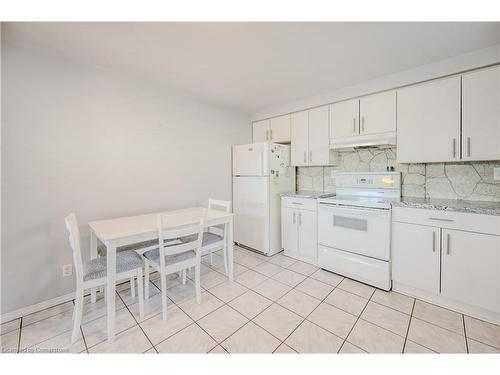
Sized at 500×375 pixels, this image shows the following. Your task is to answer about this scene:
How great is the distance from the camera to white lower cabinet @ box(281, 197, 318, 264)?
2.71 m

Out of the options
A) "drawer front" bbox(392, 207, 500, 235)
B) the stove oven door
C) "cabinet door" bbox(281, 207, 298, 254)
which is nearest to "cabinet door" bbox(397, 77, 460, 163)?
"drawer front" bbox(392, 207, 500, 235)

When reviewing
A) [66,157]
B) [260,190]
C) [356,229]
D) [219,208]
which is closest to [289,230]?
[260,190]

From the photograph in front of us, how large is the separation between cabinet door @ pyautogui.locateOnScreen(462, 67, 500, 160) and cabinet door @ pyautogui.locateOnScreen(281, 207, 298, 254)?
1.84m

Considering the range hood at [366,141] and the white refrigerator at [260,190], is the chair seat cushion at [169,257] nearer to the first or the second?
the white refrigerator at [260,190]

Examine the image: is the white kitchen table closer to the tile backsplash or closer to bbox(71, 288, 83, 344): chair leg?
bbox(71, 288, 83, 344): chair leg

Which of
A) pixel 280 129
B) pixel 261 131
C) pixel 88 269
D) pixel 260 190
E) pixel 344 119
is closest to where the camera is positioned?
pixel 88 269

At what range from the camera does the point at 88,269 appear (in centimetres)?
161

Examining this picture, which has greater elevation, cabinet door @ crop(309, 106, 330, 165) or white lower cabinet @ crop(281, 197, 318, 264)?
cabinet door @ crop(309, 106, 330, 165)

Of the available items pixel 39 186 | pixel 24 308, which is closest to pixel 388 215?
pixel 39 186

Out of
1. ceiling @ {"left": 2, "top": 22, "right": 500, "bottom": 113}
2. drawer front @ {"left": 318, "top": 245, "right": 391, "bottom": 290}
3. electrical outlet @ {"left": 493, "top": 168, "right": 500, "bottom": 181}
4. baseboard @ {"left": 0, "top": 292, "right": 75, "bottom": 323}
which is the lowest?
baseboard @ {"left": 0, "top": 292, "right": 75, "bottom": 323}

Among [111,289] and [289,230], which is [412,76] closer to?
[289,230]

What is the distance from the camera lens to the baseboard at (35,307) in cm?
168

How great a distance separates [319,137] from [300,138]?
0.30 meters

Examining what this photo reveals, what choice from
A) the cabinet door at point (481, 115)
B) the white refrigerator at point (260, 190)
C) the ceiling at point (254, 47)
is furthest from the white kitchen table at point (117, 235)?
the cabinet door at point (481, 115)
